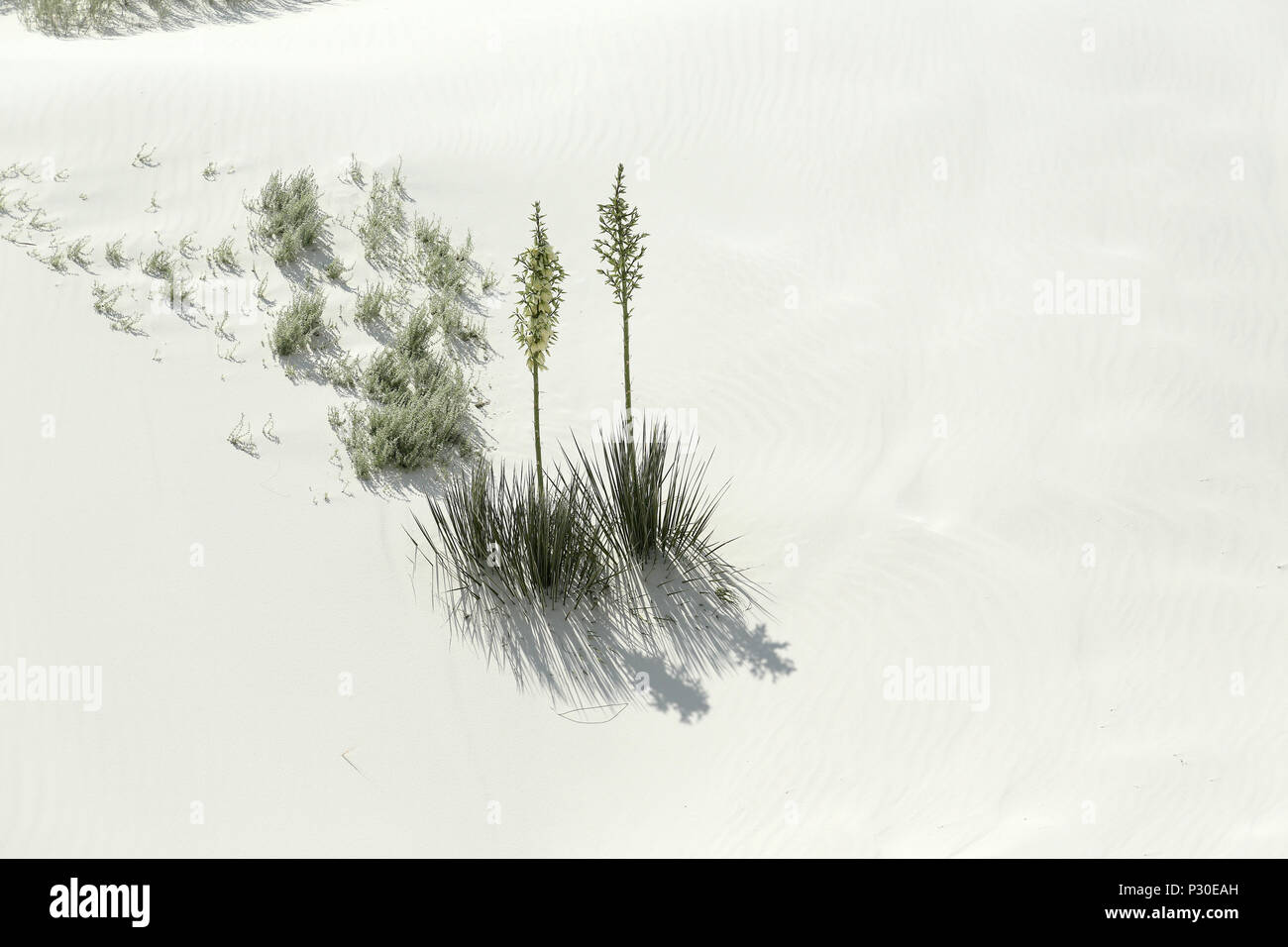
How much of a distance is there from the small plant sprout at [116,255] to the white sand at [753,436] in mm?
128

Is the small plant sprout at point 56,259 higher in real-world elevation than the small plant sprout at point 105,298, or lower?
higher

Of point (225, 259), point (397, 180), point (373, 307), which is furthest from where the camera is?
point (397, 180)

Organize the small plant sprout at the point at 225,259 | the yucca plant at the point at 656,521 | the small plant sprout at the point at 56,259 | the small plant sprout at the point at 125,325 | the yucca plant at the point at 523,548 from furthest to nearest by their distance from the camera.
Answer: the small plant sprout at the point at 225,259
the small plant sprout at the point at 56,259
the small plant sprout at the point at 125,325
the yucca plant at the point at 656,521
the yucca plant at the point at 523,548

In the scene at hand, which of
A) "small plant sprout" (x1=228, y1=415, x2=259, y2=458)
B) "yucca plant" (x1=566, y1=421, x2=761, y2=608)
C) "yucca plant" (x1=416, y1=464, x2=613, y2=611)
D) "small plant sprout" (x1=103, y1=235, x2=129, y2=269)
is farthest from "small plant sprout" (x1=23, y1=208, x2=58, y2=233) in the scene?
"yucca plant" (x1=566, y1=421, x2=761, y2=608)

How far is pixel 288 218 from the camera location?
8148 millimetres

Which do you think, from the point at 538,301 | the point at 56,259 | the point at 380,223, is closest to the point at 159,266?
the point at 56,259

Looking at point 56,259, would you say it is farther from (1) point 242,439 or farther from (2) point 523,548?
(2) point 523,548

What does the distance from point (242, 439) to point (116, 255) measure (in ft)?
6.77

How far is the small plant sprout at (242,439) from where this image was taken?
652 centimetres

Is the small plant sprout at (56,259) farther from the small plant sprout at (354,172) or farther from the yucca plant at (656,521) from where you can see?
the yucca plant at (656,521)

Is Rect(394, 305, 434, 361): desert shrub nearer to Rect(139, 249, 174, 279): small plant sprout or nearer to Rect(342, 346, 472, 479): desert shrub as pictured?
Rect(342, 346, 472, 479): desert shrub

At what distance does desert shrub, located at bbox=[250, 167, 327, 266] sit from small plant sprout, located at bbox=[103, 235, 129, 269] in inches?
35.2

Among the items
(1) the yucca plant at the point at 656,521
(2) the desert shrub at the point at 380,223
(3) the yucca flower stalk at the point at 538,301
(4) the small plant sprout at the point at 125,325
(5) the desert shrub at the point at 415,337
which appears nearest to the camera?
(3) the yucca flower stalk at the point at 538,301

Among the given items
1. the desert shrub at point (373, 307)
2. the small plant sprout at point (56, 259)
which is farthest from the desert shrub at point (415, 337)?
the small plant sprout at point (56, 259)
